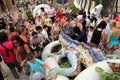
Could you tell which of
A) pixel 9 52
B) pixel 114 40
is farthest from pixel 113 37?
pixel 9 52

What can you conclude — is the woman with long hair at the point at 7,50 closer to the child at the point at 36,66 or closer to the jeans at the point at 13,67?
the jeans at the point at 13,67

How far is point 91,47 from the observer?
5.89 meters

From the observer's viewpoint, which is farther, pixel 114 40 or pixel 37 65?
pixel 114 40

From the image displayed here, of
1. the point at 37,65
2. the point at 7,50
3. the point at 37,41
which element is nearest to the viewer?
the point at 37,65

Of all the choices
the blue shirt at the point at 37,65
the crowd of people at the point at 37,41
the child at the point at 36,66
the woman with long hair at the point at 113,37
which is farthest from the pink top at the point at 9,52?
the woman with long hair at the point at 113,37

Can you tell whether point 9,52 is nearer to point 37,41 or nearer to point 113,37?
point 37,41

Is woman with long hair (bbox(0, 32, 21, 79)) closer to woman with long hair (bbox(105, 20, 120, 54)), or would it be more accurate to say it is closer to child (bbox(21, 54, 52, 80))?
child (bbox(21, 54, 52, 80))

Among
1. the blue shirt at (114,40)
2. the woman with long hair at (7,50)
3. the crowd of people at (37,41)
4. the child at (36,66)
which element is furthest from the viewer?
the blue shirt at (114,40)

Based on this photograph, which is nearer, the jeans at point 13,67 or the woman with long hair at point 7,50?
the woman with long hair at point 7,50

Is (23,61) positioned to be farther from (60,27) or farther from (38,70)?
(60,27)

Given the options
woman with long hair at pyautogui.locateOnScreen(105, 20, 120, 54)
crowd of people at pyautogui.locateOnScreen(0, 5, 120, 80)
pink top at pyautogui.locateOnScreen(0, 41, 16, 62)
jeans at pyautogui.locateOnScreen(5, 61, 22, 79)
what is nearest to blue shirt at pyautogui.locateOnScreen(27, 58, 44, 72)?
crowd of people at pyautogui.locateOnScreen(0, 5, 120, 80)

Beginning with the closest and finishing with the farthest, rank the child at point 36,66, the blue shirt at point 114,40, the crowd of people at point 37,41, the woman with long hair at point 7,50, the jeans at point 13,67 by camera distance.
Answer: the child at point 36,66 < the crowd of people at point 37,41 < the woman with long hair at point 7,50 < the jeans at point 13,67 < the blue shirt at point 114,40

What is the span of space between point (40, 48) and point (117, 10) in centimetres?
1141

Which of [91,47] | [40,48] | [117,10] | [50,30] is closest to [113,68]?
[91,47]
